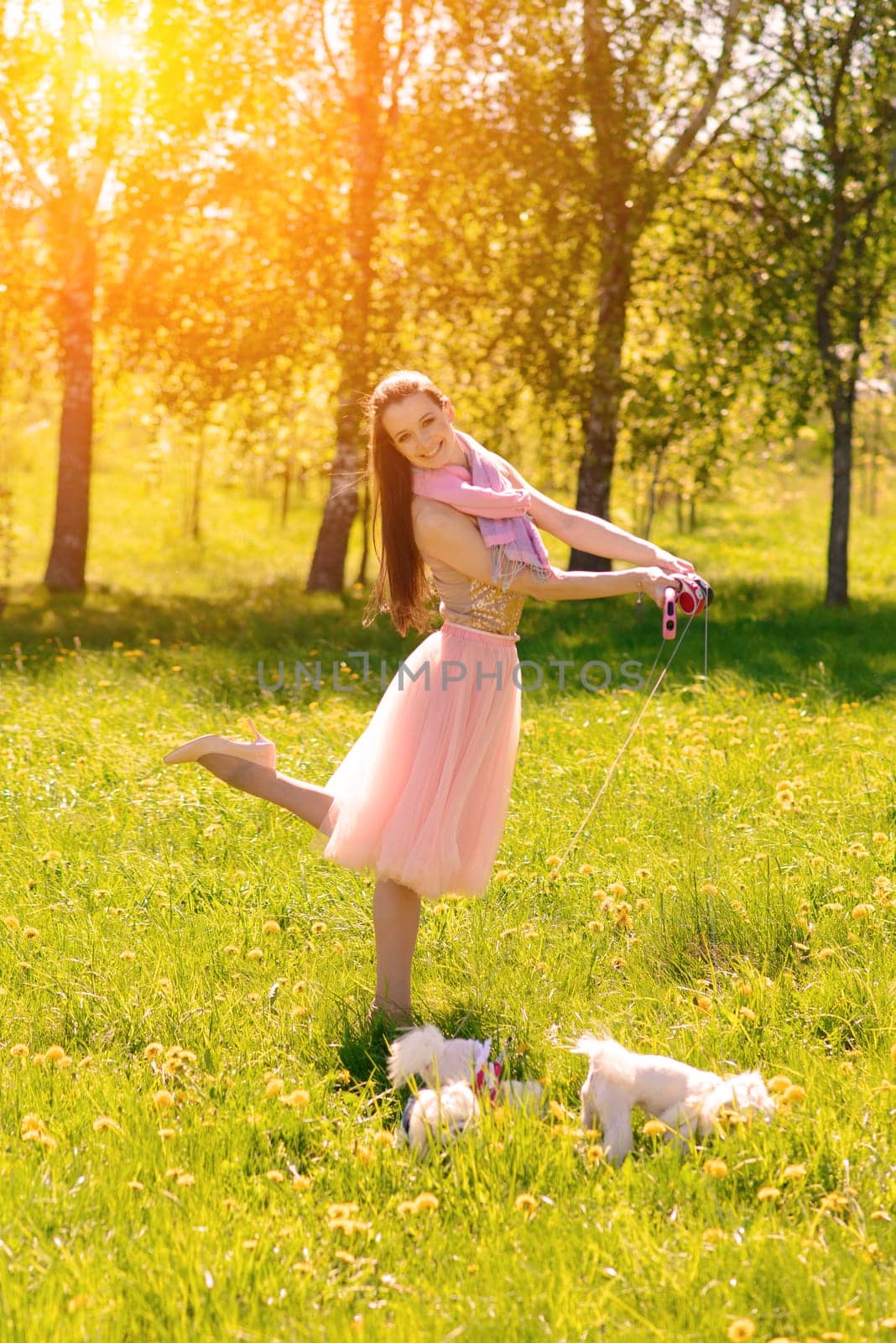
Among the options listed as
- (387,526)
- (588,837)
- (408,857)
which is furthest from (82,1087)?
(588,837)

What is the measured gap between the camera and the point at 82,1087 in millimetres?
3291

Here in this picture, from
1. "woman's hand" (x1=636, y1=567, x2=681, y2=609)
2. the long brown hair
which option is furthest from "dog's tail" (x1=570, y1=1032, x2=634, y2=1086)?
the long brown hair

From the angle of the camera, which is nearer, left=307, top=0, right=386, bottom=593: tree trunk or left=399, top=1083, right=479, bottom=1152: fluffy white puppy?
left=399, top=1083, right=479, bottom=1152: fluffy white puppy

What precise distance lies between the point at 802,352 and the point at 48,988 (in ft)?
38.9

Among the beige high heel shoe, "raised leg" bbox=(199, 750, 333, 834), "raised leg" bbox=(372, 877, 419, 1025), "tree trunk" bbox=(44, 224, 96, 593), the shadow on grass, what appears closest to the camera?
"raised leg" bbox=(372, 877, 419, 1025)

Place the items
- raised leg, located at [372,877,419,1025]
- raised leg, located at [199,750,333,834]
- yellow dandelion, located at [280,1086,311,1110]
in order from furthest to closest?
1. raised leg, located at [199,750,333,834]
2. raised leg, located at [372,877,419,1025]
3. yellow dandelion, located at [280,1086,311,1110]

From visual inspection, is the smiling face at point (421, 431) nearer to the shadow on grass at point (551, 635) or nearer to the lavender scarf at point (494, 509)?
the lavender scarf at point (494, 509)

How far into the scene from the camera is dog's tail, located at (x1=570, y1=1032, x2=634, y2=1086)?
9.98 ft

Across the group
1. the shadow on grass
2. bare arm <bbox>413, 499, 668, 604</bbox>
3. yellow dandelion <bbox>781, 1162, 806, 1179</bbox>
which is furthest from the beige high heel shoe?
the shadow on grass

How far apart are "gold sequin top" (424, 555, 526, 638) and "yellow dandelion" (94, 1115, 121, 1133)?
168cm

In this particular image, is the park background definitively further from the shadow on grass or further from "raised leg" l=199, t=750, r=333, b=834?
"raised leg" l=199, t=750, r=333, b=834

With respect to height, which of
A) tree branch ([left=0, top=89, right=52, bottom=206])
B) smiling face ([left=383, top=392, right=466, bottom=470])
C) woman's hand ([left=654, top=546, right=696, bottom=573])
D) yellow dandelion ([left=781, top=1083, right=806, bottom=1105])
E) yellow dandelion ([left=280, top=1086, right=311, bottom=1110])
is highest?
tree branch ([left=0, top=89, right=52, bottom=206])

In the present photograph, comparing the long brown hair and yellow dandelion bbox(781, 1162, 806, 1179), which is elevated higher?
the long brown hair

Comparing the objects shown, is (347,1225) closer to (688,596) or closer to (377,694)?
(688,596)
